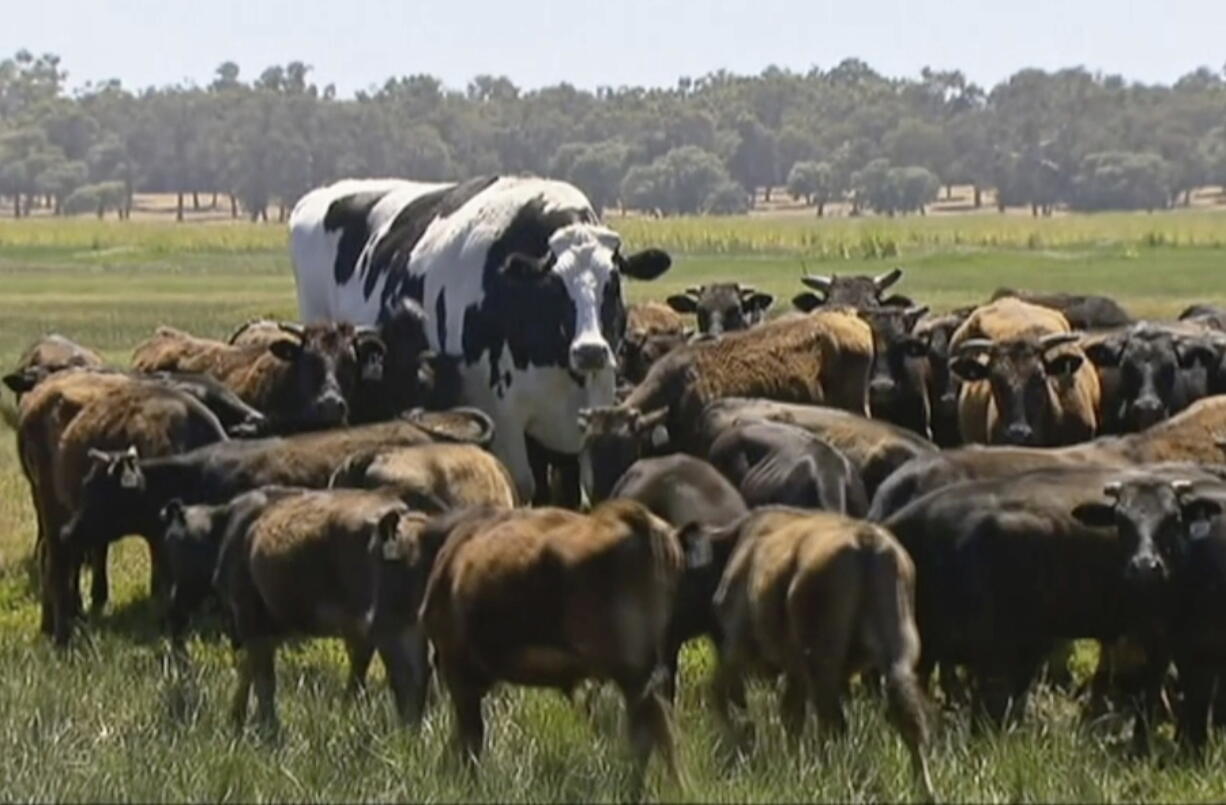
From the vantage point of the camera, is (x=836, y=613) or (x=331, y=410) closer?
(x=836, y=613)

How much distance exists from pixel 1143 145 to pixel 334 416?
185 meters

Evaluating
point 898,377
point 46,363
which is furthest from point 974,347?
point 46,363

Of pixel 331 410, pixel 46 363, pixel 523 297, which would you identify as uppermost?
pixel 523 297

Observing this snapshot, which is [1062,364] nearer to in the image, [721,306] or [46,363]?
[721,306]

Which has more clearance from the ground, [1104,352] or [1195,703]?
[1104,352]

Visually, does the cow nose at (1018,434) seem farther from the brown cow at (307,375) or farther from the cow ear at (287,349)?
the cow ear at (287,349)

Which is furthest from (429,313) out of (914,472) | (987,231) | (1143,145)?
(1143,145)

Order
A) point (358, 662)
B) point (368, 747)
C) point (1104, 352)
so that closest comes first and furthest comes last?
point (368, 747) < point (358, 662) < point (1104, 352)

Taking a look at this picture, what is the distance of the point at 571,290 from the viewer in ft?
55.4

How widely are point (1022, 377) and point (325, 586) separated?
6597 millimetres

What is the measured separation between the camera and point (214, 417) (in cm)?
1515

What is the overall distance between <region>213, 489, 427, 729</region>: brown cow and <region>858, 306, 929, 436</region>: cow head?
6664 mm

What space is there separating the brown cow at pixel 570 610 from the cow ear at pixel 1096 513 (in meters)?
2.00

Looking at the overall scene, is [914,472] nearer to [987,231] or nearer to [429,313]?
[429,313]
